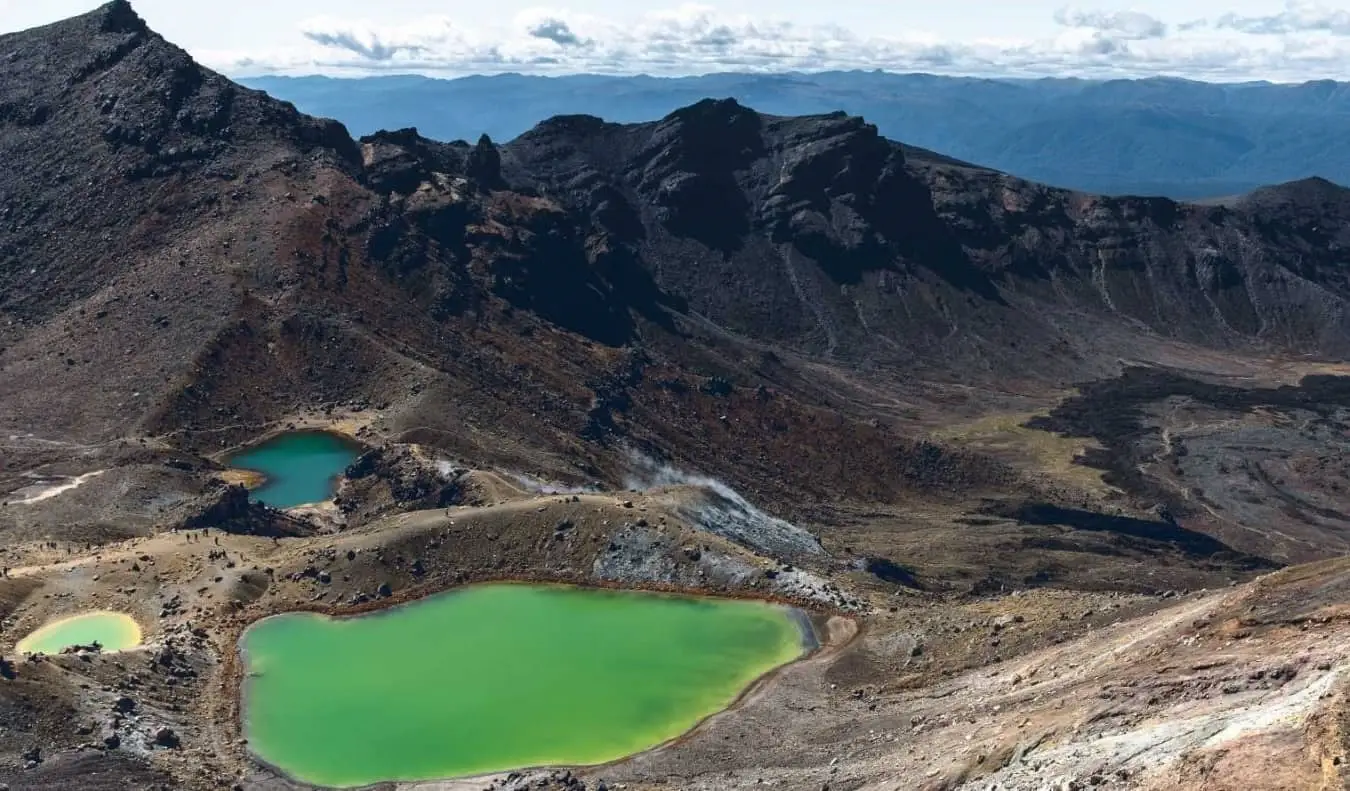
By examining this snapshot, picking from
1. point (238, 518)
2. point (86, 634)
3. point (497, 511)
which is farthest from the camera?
point (238, 518)

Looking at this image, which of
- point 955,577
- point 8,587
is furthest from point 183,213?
point 955,577

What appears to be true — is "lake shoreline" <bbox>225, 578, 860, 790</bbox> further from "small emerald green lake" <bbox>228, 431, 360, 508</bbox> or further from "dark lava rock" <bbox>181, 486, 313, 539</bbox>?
"small emerald green lake" <bbox>228, 431, 360, 508</bbox>

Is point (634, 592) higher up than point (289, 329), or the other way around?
point (289, 329)

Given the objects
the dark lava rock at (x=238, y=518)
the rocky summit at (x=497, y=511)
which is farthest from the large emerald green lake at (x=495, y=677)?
the dark lava rock at (x=238, y=518)

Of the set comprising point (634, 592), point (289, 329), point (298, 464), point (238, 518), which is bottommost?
point (298, 464)

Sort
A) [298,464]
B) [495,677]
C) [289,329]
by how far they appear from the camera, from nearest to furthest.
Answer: [495,677], [298,464], [289,329]

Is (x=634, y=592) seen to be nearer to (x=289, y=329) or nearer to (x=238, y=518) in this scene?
(x=238, y=518)

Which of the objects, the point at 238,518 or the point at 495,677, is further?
the point at 238,518

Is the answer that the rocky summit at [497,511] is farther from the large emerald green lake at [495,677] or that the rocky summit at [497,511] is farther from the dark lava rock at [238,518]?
the large emerald green lake at [495,677]

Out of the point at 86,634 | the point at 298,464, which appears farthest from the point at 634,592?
the point at 298,464
